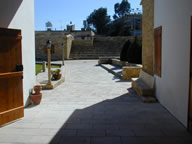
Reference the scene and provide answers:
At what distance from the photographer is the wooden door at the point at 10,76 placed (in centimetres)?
440

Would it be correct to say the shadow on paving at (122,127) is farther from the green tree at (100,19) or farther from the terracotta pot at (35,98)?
the green tree at (100,19)

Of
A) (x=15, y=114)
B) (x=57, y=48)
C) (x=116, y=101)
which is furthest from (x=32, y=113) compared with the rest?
(x=57, y=48)

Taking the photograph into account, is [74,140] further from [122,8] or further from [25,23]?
[122,8]

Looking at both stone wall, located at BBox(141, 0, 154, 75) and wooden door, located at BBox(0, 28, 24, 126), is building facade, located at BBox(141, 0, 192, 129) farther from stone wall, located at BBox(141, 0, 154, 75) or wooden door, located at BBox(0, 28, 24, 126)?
wooden door, located at BBox(0, 28, 24, 126)

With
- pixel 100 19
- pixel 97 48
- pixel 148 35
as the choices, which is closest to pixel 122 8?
pixel 100 19

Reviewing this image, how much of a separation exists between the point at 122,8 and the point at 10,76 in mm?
70470

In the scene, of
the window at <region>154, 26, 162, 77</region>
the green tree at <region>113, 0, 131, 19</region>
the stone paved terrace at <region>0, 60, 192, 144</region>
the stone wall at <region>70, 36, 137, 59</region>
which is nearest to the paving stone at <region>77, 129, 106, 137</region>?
the stone paved terrace at <region>0, 60, 192, 144</region>

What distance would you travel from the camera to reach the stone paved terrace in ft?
12.2

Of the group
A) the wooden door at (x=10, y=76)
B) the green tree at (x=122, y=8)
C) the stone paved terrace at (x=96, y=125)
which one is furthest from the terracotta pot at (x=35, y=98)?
the green tree at (x=122, y=8)

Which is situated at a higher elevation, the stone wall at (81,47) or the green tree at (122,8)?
the green tree at (122,8)

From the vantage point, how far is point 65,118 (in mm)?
4934

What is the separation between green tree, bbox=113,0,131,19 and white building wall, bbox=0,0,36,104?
67.9 metres

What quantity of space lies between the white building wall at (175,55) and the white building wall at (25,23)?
11.9ft

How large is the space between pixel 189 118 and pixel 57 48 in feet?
86.6
